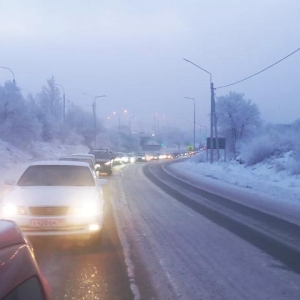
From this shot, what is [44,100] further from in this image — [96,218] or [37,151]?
[96,218]

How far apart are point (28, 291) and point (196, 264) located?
6.28 metres

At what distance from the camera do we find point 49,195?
1104cm

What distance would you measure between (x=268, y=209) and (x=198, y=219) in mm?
A: 4025

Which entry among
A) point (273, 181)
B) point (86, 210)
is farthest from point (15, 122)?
point (86, 210)

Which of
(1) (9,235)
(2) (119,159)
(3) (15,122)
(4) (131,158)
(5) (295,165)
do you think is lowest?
(4) (131,158)

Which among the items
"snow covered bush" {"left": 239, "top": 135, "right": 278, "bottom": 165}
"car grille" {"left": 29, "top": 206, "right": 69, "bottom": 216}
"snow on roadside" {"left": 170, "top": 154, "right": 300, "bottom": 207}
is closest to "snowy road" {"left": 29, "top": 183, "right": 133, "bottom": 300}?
"car grille" {"left": 29, "top": 206, "right": 69, "bottom": 216}

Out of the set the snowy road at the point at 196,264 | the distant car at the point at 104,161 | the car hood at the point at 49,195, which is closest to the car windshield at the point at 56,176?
the car hood at the point at 49,195

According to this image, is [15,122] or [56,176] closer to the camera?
[56,176]

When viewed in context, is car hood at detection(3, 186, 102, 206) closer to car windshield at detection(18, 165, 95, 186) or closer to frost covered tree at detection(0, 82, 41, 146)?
car windshield at detection(18, 165, 95, 186)

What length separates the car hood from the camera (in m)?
10.8

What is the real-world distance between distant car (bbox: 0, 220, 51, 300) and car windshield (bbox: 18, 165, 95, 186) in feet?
28.0

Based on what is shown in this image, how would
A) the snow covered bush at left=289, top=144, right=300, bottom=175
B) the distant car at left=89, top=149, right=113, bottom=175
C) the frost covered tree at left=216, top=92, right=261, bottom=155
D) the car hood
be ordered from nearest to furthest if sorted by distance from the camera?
the car hood
the snow covered bush at left=289, top=144, right=300, bottom=175
the distant car at left=89, top=149, right=113, bottom=175
the frost covered tree at left=216, top=92, right=261, bottom=155

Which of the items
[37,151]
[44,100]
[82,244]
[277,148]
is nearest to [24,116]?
[37,151]

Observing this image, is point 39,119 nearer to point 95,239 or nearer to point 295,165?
point 295,165
